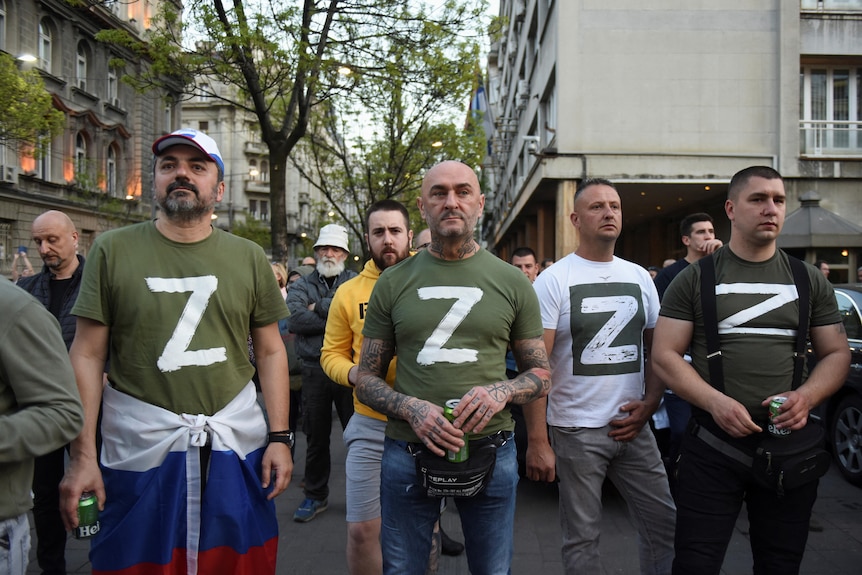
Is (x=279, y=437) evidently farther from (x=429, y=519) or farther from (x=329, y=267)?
(x=329, y=267)

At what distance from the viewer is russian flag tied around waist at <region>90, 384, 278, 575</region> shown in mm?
2371

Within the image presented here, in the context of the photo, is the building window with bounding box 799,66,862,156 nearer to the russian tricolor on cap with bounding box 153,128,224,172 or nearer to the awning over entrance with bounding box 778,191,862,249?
the awning over entrance with bounding box 778,191,862,249

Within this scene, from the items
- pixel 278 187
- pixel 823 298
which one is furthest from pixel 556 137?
pixel 823 298

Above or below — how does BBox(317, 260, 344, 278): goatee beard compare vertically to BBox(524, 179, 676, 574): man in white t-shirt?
above

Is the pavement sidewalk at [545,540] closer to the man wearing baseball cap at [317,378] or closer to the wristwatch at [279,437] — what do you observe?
the man wearing baseball cap at [317,378]

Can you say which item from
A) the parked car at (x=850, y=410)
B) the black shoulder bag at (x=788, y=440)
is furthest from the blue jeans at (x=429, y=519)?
the parked car at (x=850, y=410)

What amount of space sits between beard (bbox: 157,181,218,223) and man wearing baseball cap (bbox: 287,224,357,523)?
263 centimetres

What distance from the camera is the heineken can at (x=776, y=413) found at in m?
2.67

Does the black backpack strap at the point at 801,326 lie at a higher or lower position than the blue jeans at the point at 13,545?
higher

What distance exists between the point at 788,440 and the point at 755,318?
0.52m

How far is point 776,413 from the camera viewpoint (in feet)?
8.75

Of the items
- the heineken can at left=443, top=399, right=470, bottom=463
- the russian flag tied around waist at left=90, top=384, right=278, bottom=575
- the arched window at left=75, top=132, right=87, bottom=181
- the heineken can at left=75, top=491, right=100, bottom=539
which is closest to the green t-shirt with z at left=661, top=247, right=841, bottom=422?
the heineken can at left=443, top=399, right=470, bottom=463

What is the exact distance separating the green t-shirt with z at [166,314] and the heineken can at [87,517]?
38cm

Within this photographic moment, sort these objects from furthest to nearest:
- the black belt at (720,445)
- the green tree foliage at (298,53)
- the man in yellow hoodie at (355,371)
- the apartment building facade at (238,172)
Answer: the apartment building facade at (238,172)
the green tree foliage at (298,53)
the man in yellow hoodie at (355,371)
the black belt at (720,445)
